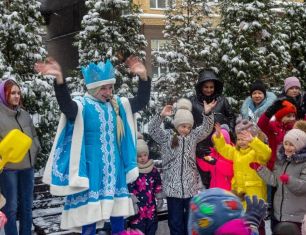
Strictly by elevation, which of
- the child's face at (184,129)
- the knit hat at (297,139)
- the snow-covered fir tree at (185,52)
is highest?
the snow-covered fir tree at (185,52)

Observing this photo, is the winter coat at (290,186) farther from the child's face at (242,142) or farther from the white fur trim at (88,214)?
the white fur trim at (88,214)

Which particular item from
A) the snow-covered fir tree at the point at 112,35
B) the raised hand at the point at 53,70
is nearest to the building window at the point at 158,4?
the snow-covered fir tree at the point at 112,35

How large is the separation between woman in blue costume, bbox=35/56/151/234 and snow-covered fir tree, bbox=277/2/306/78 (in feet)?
26.8

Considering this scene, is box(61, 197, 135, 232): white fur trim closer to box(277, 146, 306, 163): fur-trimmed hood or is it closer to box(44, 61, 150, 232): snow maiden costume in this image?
box(44, 61, 150, 232): snow maiden costume

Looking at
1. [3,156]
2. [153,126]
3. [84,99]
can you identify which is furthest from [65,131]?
[153,126]

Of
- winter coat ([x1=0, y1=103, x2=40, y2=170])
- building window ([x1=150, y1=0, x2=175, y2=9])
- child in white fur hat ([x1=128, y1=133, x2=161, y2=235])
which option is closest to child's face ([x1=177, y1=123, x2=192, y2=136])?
child in white fur hat ([x1=128, y1=133, x2=161, y2=235])

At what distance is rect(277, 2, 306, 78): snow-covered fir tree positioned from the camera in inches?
453

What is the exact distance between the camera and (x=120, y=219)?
4184 millimetres

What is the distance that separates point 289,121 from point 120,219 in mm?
2020

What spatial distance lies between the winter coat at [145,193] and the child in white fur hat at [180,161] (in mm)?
153

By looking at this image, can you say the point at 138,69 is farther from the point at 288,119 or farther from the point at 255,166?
the point at 288,119

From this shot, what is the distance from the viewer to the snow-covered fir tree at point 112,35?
795cm

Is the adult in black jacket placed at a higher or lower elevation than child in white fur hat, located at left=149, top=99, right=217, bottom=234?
higher

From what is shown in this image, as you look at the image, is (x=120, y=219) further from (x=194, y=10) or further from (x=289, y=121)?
(x=194, y=10)
